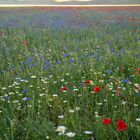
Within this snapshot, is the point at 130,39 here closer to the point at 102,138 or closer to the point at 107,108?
the point at 107,108

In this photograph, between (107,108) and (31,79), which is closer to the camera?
(107,108)

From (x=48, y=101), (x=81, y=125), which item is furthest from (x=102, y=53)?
(x=81, y=125)

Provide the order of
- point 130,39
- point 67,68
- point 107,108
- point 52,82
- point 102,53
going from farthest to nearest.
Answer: point 130,39 < point 102,53 < point 67,68 < point 52,82 < point 107,108

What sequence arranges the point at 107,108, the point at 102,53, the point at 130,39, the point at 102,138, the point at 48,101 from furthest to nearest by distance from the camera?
1. the point at 130,39
2. the point at 102,53
3. the point at 48,101
4. the point at 107,108
5. the point at 102,138

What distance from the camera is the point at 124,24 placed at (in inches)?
504

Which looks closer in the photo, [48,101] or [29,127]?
[29,127]

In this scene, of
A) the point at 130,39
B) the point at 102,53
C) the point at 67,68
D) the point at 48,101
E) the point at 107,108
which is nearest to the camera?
the point at 107,108

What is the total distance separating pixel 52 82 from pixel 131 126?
204 centimetres

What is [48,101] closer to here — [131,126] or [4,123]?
[4,123]

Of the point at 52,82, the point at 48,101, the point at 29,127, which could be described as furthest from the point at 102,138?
the point at 52,82

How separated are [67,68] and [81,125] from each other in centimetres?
235

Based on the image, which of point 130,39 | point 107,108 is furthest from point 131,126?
point 130,39

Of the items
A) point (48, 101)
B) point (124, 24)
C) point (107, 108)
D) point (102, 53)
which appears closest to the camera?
point (107, 108)

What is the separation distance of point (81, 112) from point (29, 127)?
2.73ft
